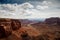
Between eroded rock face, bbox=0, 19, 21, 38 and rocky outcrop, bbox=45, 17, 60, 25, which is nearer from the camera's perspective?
eroded rock face, bbox=0, 19, 21, 38

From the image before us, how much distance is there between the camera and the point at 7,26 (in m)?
3.35

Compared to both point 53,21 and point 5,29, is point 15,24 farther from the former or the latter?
point 53,21

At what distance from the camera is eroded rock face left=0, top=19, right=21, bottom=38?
3316 mm

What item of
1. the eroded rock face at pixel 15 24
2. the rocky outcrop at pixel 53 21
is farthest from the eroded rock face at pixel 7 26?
the rocky outcrop at pixel 53 21

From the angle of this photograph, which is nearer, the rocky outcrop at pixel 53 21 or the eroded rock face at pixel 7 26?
the eroded rock face at pixel 7 26

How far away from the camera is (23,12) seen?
138 inches

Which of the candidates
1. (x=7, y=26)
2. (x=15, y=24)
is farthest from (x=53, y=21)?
(x=7, y=26)

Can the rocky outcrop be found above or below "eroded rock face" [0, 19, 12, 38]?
above

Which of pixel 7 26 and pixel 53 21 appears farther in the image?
pixel 53 21

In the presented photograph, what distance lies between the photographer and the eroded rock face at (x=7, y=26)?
332 centimetres

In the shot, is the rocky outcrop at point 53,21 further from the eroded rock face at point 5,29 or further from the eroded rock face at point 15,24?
the eroded rock face at point 5,29

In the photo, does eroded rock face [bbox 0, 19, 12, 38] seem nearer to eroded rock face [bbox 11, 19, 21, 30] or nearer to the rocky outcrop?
eroded rock face [bbox 11, 19, 21, 30]

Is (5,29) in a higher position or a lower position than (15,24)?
lower

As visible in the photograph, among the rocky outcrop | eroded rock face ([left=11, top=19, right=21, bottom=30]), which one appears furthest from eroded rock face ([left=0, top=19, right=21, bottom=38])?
the rocky outcrop
